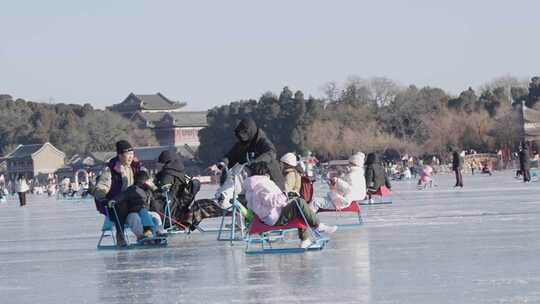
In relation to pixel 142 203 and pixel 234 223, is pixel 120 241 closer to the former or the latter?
pixel 142 203

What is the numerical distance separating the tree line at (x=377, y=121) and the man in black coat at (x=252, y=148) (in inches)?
3229

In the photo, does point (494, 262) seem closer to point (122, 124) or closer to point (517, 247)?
point (517, 247)

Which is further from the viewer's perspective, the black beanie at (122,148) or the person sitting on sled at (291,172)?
the person sitting on sled at (291,172)

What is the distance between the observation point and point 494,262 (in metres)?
11.2

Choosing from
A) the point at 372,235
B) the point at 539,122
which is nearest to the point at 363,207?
the point at 372,235

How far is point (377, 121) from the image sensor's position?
11031 cm

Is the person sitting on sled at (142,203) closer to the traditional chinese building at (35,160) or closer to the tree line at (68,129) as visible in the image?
the traditional chinese building at (35,160)

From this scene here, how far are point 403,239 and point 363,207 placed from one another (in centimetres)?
1069

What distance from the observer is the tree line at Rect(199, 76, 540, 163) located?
98.8 meters

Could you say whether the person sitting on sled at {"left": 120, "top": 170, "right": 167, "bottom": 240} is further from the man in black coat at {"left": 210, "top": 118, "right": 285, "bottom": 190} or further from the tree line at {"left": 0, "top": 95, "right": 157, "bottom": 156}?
the tree line at {"left": 0, "top": 95, "right": 157, "bottom": 156}

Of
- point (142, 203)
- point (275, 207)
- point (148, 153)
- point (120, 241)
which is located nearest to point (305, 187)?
point (142, 203)

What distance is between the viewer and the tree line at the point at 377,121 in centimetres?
9881

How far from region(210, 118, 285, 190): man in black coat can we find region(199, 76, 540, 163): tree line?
82010mm

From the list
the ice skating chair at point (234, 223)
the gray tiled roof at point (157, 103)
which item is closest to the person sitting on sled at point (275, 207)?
the ice skating chair at point (234, 223)
